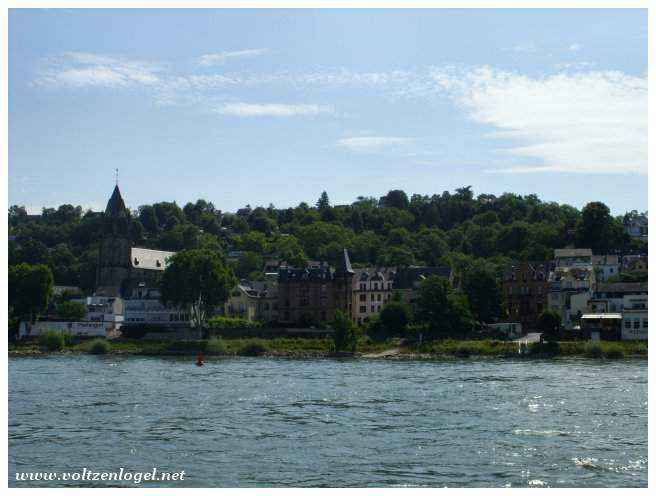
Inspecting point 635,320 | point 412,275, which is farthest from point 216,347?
point 635,320

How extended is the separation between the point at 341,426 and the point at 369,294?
85.7 meters

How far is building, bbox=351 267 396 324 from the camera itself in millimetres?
134125

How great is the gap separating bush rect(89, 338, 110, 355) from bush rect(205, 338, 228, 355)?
10.4 m

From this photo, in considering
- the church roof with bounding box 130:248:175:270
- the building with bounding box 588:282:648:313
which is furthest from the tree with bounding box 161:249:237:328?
the building with bounding box 588:282:648:313

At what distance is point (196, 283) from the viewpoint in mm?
121625

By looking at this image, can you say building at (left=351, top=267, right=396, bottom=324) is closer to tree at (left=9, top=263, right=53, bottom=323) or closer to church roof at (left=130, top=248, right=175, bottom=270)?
tree at (left=9, top=263, right=53, bottom=323)

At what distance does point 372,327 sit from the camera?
4547 inches

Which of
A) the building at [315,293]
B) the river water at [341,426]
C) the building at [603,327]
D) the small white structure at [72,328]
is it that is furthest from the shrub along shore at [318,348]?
the building at [315,293]

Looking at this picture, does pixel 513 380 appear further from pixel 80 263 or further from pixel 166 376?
pixel 80 263

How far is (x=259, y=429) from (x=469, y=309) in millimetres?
65970

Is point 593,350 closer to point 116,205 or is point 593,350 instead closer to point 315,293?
point 315,293

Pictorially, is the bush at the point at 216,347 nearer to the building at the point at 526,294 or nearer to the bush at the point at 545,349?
the bush at the point at 545,349

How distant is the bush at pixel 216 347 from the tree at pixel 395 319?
53.8ft

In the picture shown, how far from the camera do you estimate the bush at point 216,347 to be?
353ft
